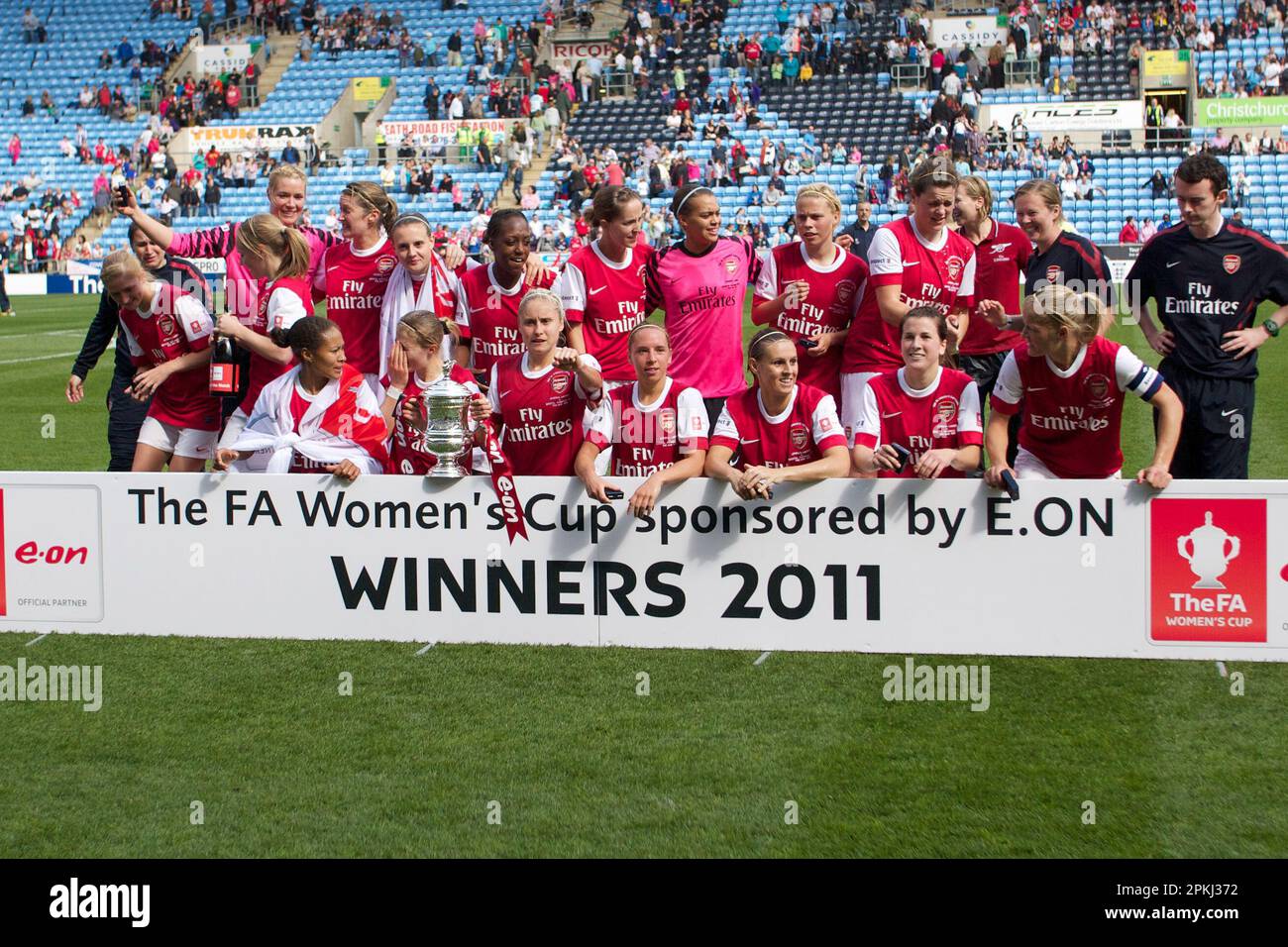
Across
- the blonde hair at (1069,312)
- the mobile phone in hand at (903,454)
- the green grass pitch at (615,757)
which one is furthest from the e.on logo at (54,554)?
the blonde hair at (1069,312)

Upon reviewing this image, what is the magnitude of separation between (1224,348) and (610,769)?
138 inches

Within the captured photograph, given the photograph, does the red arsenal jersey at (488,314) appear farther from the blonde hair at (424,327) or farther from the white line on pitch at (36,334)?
the white line on pitch at (36,334)

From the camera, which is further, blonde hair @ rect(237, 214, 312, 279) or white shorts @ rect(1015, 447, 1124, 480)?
blonde hair @ rect(237, 214, 312, 279)

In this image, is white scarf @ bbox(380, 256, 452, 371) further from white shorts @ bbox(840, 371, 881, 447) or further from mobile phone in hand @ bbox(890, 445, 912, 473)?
mobile phone in hand @ bbox(890, 445, 912, 473)

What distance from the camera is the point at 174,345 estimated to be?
7305 millimetres

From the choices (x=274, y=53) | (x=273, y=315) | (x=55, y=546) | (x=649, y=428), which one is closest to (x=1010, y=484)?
(x=649, y=428)

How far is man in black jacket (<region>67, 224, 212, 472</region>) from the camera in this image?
7.52 m

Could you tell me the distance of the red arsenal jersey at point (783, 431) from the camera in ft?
20.2

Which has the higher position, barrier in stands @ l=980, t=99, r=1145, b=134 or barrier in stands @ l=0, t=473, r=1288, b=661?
barrier in stands @ l=980, t=99, r=1145, b=134

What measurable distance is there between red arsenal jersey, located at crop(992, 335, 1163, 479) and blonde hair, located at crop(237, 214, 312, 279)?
334 centimetres

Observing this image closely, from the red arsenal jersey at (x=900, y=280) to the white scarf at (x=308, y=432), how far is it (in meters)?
2.25

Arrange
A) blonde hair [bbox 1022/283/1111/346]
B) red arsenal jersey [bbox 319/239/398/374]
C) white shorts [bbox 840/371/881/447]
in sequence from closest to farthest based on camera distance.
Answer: blonde hair [bbox 1022/283/1111/346], white shorts [bbox 840/371/881/447], red arsenal jersey [bbox 319/239/398/374]

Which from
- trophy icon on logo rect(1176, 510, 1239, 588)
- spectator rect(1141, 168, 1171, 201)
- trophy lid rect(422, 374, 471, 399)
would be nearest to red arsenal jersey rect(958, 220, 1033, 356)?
trophy icon on logo rect(1176, 510, 1239, 588)

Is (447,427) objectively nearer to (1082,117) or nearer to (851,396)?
(851,396)
